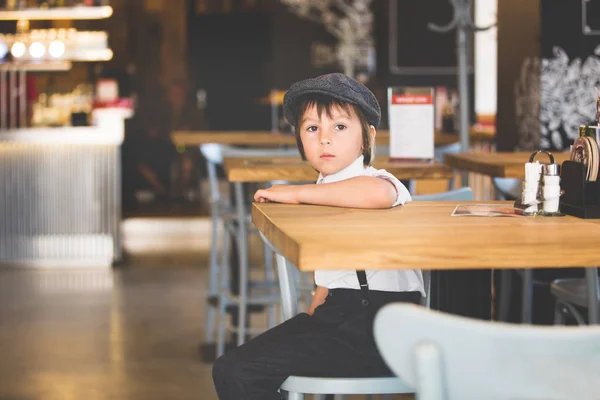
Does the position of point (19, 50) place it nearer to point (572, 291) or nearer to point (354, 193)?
point (572, 291)

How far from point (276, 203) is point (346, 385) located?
0.58 metres

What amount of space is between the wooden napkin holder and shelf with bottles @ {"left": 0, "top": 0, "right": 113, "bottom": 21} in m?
6.54

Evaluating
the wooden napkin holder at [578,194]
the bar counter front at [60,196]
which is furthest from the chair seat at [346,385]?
the bar counter front at [60,196]

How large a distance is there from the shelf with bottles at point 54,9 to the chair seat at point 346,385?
679 centimetres

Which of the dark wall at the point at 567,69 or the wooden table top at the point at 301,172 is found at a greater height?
the dark wall at the point at 567,69

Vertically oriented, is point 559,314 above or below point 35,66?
below

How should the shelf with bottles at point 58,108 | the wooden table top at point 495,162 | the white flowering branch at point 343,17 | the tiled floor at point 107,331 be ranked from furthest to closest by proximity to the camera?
the white flowering branch at point 343,17 < the shelf with bottles at point 58,108 < the tiled floor at point 107,331 < the wooden table top at point 495,162

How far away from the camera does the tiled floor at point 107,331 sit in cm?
435

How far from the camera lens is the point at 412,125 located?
398 cm

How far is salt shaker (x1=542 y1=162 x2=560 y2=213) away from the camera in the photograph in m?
2.33

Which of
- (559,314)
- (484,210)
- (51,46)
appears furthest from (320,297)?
(51,46)

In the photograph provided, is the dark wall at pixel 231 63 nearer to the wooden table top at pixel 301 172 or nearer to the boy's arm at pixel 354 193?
the wooden table top at pixel 301 172

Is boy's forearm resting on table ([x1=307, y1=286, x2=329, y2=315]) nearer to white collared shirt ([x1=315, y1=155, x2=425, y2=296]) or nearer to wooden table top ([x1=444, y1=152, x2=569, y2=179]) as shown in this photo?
white collared shirt ([x1=315, y1=155, x2=425, y2=296])

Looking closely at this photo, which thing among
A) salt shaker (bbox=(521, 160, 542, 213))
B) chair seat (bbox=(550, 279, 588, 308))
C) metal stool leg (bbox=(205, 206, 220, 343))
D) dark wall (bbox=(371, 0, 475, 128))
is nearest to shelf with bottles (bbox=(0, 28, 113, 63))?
dark wall (bbox=(371, 0, 475, 128))
